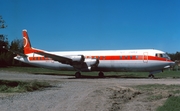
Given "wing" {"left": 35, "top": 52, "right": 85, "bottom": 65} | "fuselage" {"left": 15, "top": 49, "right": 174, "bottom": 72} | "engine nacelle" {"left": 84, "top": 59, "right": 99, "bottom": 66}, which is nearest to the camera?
"fuselage" {"left": 15, "top": 49, "right": 174, "bottom": 72}

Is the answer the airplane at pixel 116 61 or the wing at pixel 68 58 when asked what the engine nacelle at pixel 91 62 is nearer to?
the airplane at pixel 116 61

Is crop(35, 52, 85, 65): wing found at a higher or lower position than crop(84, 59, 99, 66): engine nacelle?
higher

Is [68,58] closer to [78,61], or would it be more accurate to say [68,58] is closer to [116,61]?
[78,61]

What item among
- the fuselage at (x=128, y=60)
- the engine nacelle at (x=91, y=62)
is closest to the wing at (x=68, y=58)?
the engine nacelle at (x=91, y=62)

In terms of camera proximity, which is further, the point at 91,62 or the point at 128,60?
the point at 91,62

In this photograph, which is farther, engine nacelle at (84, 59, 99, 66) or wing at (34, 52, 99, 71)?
engine nacelle at (84, 59, 99, 66)

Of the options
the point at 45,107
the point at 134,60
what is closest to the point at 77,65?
the point at 134,60

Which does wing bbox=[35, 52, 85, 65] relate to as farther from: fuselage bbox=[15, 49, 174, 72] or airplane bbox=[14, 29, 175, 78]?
fuselage bbox=[15, 49, 174, 72]

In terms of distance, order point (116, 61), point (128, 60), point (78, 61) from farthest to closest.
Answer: point (116, 61)
point (78, 61)
point (128, 60)

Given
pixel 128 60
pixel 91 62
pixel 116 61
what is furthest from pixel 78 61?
pixel 128 60

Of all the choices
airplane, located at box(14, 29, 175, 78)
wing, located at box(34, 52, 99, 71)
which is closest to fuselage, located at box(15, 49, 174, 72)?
airplane, located at box(14, 29, 175, 78)

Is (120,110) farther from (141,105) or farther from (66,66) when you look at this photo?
(66,66)

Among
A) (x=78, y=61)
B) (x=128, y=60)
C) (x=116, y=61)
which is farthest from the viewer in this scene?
(x=116, y=61)

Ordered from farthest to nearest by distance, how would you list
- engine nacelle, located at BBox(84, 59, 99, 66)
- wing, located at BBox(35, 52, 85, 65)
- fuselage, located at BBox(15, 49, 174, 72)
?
engine nacelle, located at BBox(84, 59, 99, 66) → wing, located at BBox(35, 52, 85, 65) → fuselage, located at BBox(15, 49, 174, 72)
